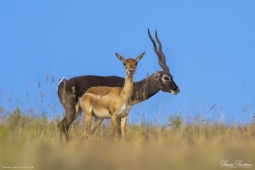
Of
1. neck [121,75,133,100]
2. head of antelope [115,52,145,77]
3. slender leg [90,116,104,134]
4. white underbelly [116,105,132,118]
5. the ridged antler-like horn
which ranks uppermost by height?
the ridged antler-like horn

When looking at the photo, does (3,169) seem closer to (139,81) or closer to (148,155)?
(148,155)

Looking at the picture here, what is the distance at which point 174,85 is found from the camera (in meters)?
14.8

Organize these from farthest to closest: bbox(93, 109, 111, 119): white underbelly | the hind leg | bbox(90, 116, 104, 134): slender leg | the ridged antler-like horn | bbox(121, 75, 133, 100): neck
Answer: the ridged antler-like horn < the hind leg < bbox(90, 116, 104, 134): slender leg < bbox(93, 109, 111, 119): white underbelly < bbox(121, 75, 133, 100): neck

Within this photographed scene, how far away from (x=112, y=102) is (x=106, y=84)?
10.1 feet

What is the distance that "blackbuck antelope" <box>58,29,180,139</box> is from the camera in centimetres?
1366

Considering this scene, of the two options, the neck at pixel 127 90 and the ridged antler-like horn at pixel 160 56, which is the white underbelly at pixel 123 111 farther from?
the ridged antler-like horn at pixel 160 56

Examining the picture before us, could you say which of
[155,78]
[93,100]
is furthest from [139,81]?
[93,100]

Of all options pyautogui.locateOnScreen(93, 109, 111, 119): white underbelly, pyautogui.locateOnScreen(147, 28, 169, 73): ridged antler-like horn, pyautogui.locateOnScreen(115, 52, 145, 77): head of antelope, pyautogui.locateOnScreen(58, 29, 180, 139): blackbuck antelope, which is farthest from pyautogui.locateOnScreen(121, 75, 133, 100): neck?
pyautogui.locateOnScreen(147, 28, 169, 73): ridged antler-like horn

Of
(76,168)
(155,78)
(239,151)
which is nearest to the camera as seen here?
(76,168)

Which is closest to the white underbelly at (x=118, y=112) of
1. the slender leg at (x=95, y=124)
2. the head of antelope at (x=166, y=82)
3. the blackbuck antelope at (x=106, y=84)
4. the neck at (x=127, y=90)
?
the neck at (x=127, y=90)

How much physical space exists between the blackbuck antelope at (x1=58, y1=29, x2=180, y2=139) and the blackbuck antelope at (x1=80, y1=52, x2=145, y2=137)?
1315 mm

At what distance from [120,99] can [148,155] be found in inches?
289

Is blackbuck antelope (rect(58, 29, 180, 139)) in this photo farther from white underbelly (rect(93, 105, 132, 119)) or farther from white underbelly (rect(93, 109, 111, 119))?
white underbelly (rect(93, 105, 132, 119))

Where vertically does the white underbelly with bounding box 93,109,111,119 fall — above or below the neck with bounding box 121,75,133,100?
below
